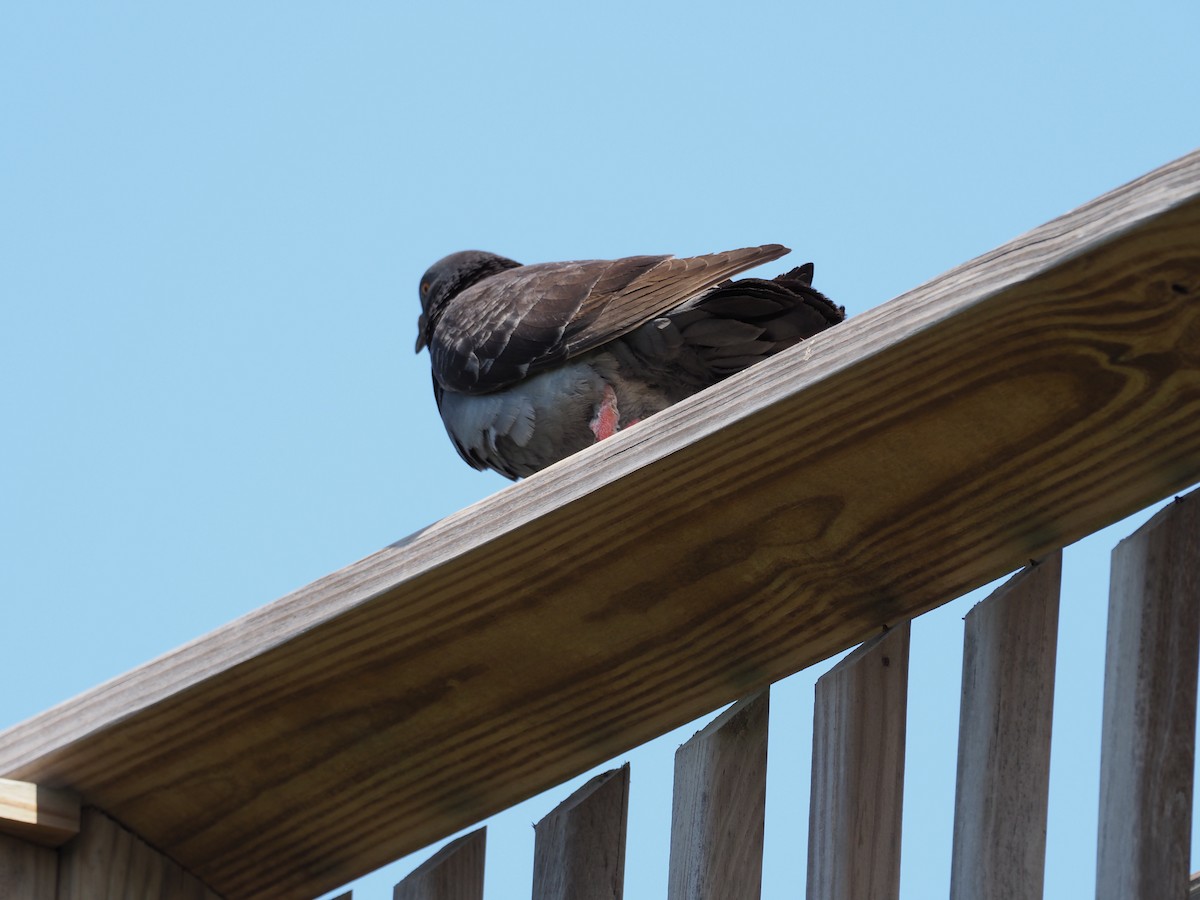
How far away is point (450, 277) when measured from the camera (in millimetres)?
5672

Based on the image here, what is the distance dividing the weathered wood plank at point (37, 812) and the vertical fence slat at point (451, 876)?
0.42 metres

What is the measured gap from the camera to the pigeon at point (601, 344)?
3.60m

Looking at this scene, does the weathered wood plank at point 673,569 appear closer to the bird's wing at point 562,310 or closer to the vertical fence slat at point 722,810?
the vertical fence slat at point 722,810

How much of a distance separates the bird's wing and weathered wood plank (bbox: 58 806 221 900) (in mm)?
1908

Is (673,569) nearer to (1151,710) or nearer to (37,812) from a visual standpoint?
(1151,710)

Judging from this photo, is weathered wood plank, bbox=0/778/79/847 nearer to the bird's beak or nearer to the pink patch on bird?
the pink patch on bird

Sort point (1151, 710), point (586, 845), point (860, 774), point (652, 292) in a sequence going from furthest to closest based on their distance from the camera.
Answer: point (652, 292) < point (586, 845) < point (860, 774) < point (1151, 710)

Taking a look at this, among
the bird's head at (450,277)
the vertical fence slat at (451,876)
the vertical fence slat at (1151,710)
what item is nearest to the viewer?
the vertical fence slat at (1151,710)

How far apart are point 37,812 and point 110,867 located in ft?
0.45

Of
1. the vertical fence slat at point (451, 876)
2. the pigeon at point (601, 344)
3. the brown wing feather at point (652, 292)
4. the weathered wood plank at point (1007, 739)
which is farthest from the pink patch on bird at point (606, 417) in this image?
the weathered wood plank at point (1007, 739)

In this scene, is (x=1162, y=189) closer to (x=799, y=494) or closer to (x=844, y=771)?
(x=799, y=494)

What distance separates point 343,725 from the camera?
1979 millimetres

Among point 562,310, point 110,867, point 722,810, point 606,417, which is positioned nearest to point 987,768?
point 722,810

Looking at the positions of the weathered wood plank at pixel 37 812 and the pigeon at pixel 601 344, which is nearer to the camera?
the weathered wood plank at pixel 37 812
